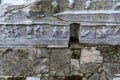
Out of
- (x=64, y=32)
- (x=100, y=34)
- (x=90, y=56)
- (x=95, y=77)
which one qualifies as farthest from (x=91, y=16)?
(x=95, y=77)

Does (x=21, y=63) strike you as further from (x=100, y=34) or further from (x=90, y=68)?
(x=100, y=34)

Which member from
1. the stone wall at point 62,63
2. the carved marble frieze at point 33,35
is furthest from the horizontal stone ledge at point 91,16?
the stone wall at point 62,63

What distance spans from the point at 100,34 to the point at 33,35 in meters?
0.89

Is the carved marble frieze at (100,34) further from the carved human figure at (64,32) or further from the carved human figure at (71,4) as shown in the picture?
the carved human figure at (71,4)

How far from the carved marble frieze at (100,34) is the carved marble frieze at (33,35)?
0.21 m

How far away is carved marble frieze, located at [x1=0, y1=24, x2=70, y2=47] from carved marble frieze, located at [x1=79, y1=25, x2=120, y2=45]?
21 cm

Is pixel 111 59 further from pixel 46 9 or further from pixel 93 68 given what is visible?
pixel 46 9

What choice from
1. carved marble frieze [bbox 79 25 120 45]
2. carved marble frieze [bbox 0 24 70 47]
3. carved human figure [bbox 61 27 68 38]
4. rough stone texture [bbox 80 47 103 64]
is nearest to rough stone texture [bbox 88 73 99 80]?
rough stone texture [bbox 80 47 103 64]

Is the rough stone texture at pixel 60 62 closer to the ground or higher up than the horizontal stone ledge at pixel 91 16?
closer to the ground

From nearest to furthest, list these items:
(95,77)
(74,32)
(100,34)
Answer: (95,77)
(100,34)
(74,32)

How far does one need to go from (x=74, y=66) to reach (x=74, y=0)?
2.94ft

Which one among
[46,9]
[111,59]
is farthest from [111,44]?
[46,9]

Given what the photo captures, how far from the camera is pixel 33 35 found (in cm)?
482

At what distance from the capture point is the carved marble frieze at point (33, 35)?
4.77m
